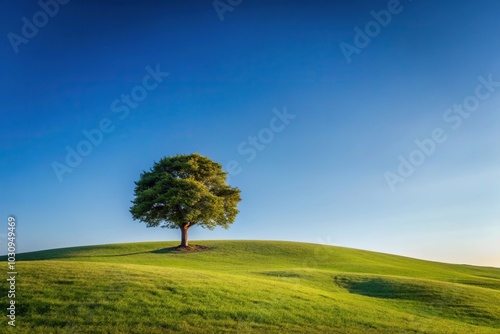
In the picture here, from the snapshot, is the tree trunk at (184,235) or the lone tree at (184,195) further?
the tree trunk at (184,235)

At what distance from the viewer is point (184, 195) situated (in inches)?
2249

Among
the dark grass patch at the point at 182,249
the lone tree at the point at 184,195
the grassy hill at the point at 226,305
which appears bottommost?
the grassy hill at the point at 226,305


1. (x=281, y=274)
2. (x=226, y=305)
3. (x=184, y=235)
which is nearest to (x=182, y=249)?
(x=184, y=235)

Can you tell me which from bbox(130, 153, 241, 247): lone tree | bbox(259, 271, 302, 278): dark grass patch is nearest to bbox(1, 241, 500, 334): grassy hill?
bbox(259, 271, 302, 278): dark grass patch

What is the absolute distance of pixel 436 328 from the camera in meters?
23.7

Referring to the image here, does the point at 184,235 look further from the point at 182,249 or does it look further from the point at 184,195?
the point at 184,195

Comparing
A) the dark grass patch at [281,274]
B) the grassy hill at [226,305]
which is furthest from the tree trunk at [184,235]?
the grassy hill at [226,305]

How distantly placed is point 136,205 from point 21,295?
4026cm

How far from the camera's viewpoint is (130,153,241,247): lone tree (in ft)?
188

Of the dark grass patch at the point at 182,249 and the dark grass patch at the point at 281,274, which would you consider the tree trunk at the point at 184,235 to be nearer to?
the dark grass patch at the point at 182,249

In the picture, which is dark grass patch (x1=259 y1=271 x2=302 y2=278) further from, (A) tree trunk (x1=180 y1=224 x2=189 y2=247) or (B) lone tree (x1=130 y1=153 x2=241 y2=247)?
(A) tree trunk (x1=180 y1=224 x2=189 y2=247)

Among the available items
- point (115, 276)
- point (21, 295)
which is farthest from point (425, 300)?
point (21, 295)

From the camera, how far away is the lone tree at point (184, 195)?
57281 mm

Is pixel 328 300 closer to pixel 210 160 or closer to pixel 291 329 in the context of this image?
Result: pixel 291 329
